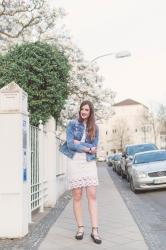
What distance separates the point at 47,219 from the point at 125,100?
158 m

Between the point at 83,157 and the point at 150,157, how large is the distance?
1310cm

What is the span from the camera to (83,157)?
738 cm

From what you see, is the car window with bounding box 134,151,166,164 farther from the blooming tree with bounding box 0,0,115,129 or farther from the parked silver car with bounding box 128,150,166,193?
the blooming tree with bounding box 0,0,115,129

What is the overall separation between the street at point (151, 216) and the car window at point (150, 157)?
7.41 feet

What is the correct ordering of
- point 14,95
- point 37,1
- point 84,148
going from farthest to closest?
point 37,1
point 14,95
point 84,148

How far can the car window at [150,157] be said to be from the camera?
1992cm

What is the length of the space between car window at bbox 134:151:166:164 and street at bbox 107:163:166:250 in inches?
89.0

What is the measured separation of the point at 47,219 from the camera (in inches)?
392

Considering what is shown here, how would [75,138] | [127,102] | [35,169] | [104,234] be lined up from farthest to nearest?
[127,102], [35,169], [104,234], [75,138]

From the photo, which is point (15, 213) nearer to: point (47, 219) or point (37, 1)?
point (47, 219)

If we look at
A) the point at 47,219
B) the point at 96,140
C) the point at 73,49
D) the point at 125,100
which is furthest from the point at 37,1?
the point at 125,100

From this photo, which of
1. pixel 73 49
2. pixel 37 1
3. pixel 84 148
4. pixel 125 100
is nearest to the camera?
pixel 84 148

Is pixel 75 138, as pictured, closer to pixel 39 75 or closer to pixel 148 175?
pixel 39 75

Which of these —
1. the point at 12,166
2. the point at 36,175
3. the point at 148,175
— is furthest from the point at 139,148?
the point at 12,166
